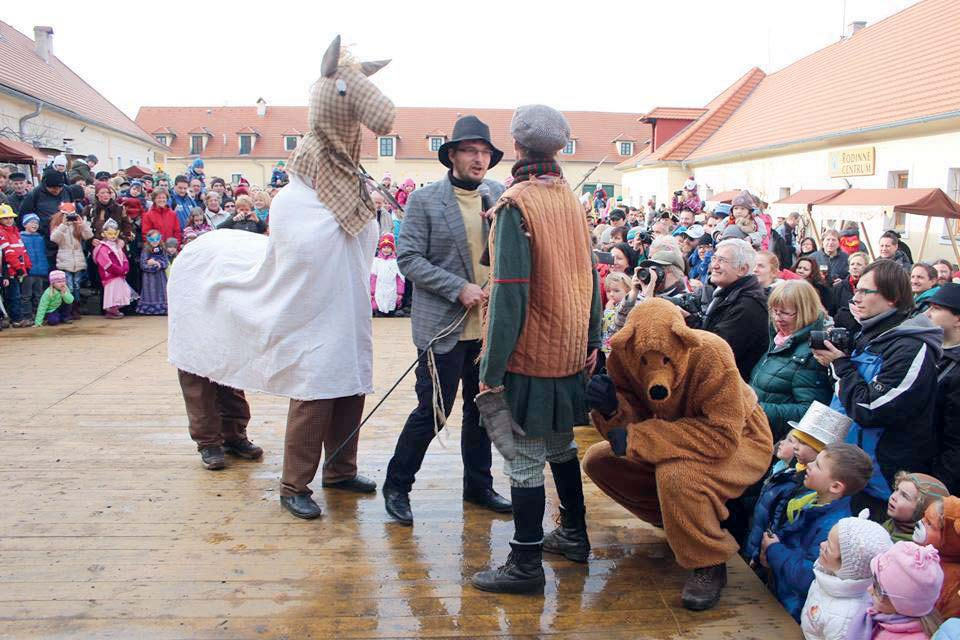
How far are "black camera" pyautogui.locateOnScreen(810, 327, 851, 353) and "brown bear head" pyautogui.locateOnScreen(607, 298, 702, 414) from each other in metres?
0.85

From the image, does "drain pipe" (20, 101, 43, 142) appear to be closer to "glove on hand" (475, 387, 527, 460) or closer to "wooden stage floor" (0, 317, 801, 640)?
"wooden stage floor" (0, 317, 801, 640)

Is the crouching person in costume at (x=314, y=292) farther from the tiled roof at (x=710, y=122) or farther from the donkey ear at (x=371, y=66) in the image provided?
the tiled roof at (x=710, y=122)

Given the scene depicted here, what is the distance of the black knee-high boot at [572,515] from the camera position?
3322 mm

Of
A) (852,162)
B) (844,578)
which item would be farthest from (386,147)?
(844,578)

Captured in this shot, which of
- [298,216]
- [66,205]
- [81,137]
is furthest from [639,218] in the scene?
[81,137]

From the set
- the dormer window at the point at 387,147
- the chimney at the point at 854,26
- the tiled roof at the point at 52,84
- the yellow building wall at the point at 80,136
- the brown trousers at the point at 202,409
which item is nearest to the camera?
the brown trousers at the point at 202,409

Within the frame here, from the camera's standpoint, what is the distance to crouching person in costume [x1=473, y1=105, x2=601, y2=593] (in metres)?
2.95

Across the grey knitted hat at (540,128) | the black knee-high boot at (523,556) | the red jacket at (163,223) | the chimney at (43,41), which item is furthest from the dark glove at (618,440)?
the chimney at (43,41)

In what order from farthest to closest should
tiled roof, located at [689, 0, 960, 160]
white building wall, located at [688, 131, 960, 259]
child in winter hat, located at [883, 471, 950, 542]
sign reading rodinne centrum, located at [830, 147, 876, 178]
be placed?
sign reading rodinne centrum, located at [830, 147, 876, 178], tiled roof, located at [689, 0, 960, 160], white building wall, located at [688, 131, 960, 259], child in winter hat, located at [883, 471, 950, 542]

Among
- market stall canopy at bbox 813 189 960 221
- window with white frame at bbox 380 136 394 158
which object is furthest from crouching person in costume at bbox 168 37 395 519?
window with white frame at bbox 380 136 394 158

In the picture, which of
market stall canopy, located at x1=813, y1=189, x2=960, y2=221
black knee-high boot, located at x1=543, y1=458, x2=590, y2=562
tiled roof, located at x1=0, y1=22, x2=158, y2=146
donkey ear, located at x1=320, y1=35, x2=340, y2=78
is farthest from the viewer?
tiled roof, located at x1=0, y1=22, x2=158, y2=146

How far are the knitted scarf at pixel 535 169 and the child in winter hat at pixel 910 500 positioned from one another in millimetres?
1689

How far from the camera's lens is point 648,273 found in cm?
491

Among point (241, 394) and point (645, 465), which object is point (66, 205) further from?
point (645, 465)
